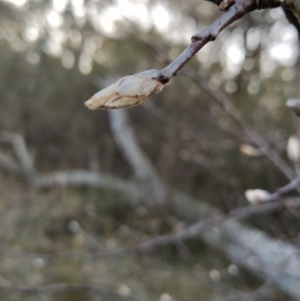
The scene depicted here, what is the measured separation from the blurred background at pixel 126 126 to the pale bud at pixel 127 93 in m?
2.24

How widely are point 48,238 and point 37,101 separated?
1.30 meters

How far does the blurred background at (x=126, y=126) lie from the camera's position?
254cm

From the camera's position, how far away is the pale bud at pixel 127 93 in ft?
0.73

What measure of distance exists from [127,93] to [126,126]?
112 inches

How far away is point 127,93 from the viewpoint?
22 centimetres

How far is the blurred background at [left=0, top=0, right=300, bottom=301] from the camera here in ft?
8.33

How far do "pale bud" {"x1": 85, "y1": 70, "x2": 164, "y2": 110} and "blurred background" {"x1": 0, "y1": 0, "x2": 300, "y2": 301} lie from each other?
2241 mm

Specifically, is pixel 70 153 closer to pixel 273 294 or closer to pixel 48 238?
pixel 48 238

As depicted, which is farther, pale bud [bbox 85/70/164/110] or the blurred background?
the blurred background

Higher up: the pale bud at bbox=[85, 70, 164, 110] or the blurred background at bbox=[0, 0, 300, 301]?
the blurred background at bbox=[0, 0, 300, 301]

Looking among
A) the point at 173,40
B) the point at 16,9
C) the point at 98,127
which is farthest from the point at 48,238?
the point at 16,9

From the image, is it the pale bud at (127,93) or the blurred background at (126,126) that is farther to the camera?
the blurred background at (126,126)

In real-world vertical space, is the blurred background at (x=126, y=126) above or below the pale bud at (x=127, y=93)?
above

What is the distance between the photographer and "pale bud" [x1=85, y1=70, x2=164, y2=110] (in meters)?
0.22
